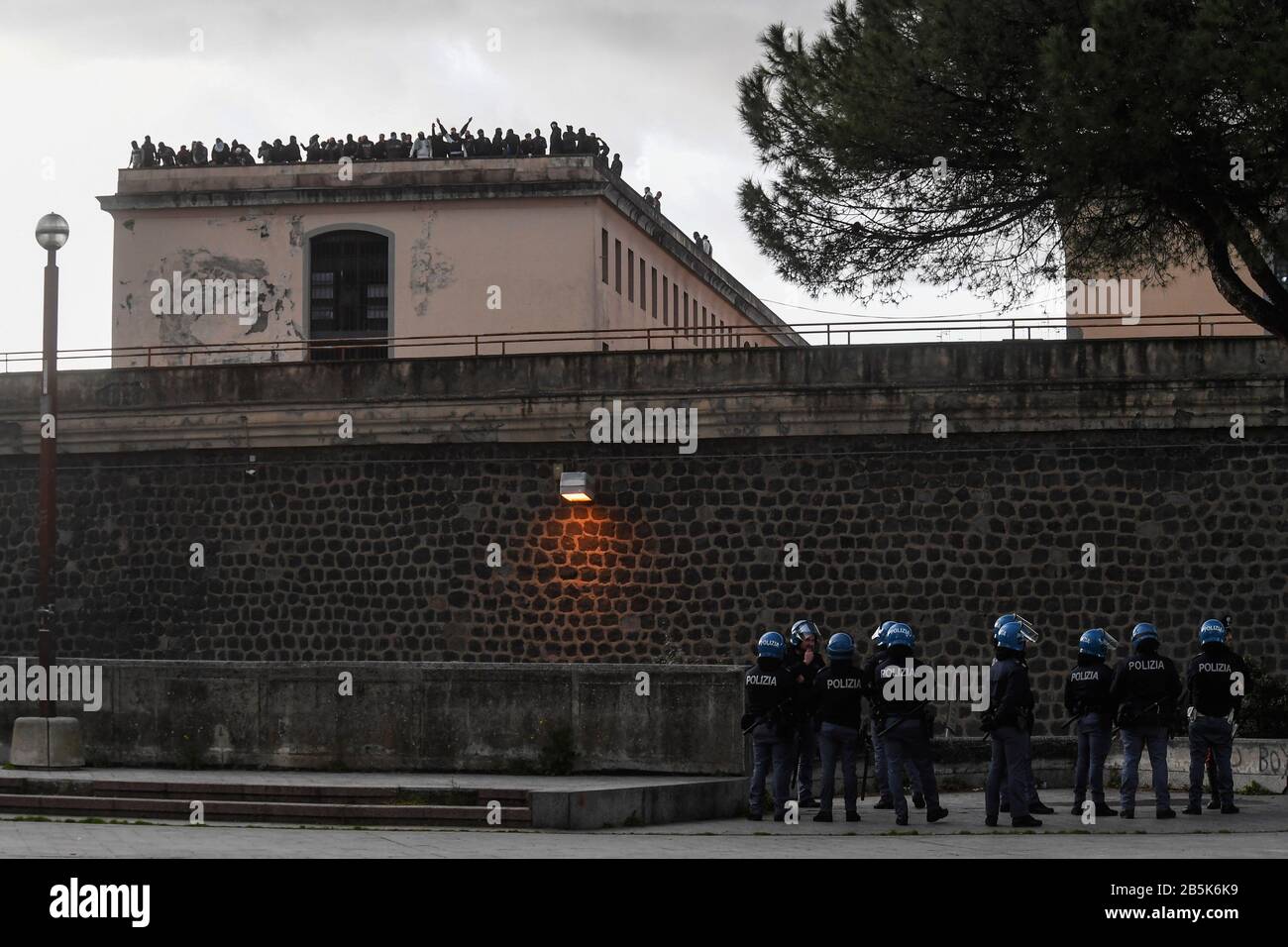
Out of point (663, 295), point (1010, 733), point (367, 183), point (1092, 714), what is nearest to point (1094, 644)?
point (1092, 714)

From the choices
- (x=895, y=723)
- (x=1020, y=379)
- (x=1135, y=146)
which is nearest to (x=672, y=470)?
(x=1020, y=379)

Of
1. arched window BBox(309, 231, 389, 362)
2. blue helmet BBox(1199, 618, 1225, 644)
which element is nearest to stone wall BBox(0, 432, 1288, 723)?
blue helmet BBox(1199, 618, 1225, 644)

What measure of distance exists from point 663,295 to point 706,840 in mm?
36806

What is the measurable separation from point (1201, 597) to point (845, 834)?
13186 millimetres

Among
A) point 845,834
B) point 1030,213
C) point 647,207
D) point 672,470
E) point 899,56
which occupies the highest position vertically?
point 647,207

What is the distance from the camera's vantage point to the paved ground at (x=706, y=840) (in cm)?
1324

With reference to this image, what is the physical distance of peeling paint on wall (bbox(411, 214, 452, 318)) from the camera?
42.4 meters

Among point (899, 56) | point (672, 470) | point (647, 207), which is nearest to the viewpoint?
point (899, 56)

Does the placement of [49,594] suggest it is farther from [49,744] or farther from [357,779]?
[357,779]

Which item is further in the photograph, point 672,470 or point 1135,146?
point 672,470

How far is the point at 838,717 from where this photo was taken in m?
16.9

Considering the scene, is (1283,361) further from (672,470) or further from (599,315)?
(599,315)

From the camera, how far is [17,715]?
20750mm

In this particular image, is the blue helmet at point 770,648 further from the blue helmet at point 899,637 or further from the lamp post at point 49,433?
the lamp post at point 49,433
